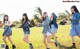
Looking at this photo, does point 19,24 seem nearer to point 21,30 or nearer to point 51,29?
point 21,30

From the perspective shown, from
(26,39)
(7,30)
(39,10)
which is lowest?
(26,39)

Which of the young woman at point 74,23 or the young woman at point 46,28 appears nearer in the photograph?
the young woman at point 74,23

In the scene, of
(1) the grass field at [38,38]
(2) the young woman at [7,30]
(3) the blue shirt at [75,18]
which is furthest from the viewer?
(2) the young woman at [7,30]

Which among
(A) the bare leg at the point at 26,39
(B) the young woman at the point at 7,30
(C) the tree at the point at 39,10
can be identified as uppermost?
(C) the tree at the point at 39,10

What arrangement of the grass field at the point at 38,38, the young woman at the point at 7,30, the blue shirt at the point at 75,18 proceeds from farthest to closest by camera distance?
the young woman at the point at 7,30
the grass field at the point at 38,38
the blue shirt at the point at 75,18

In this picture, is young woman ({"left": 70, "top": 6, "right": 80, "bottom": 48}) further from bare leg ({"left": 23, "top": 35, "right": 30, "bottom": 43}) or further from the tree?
bare leg ({"left": 23, "top": 35, "right": 30, "bottom": 43})

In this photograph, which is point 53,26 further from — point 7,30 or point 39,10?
point 7,30

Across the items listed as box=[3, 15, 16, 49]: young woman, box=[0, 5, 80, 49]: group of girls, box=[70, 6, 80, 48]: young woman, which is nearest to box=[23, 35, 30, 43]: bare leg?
box=[0, 5, 80, 49]: group of girls

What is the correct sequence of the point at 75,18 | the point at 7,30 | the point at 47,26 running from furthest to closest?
the point at 7,30 < the point at 47,26 < the point at 75,18

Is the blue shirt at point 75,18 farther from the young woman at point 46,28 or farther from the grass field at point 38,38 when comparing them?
the young woman at point 46,28

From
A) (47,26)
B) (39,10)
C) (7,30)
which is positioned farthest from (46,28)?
(7,30)

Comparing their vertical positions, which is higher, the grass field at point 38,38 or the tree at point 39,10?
the tree at point 39,10

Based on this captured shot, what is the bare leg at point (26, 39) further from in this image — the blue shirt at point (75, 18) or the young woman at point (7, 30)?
the blue shirt at point (75, 18)

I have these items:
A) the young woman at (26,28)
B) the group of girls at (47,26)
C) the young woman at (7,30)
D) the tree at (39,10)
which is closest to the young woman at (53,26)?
the group of girls at (47,26)
